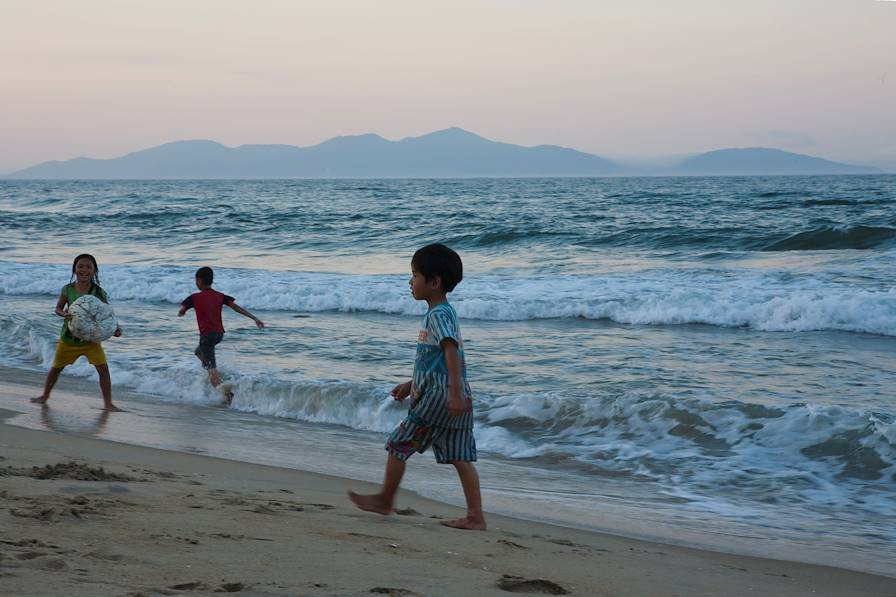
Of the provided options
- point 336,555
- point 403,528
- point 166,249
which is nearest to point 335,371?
point 403,528

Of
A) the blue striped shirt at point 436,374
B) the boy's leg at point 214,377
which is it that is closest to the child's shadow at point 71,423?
the boy's leg at point 214,377

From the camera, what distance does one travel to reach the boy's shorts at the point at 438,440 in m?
4.20

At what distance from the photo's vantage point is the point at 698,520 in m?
5.13

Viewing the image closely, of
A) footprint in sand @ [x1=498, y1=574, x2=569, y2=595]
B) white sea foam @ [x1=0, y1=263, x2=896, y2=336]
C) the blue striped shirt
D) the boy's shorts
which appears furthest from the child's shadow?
white sea foam @ [x1=0, y1=263, x2=896, y2=336]

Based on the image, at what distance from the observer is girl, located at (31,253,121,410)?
7.73 meters

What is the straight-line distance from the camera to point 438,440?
166 inches

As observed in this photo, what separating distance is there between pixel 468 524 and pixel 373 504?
470 mm

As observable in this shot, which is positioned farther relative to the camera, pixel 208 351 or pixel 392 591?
pixel 208 351

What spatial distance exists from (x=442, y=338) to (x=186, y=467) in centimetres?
216

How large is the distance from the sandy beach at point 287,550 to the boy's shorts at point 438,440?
33 centimetres

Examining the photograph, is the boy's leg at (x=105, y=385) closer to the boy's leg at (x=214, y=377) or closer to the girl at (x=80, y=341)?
the girl at (x=80, y=341)

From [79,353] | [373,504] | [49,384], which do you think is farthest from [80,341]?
[373,504]

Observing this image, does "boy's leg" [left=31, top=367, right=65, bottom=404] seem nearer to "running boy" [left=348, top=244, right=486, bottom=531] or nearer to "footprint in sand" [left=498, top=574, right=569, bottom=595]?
"running boy" [left=348, top=244, right=486, bottom=531]

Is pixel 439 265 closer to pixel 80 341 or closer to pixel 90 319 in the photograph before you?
pixel 90 319
